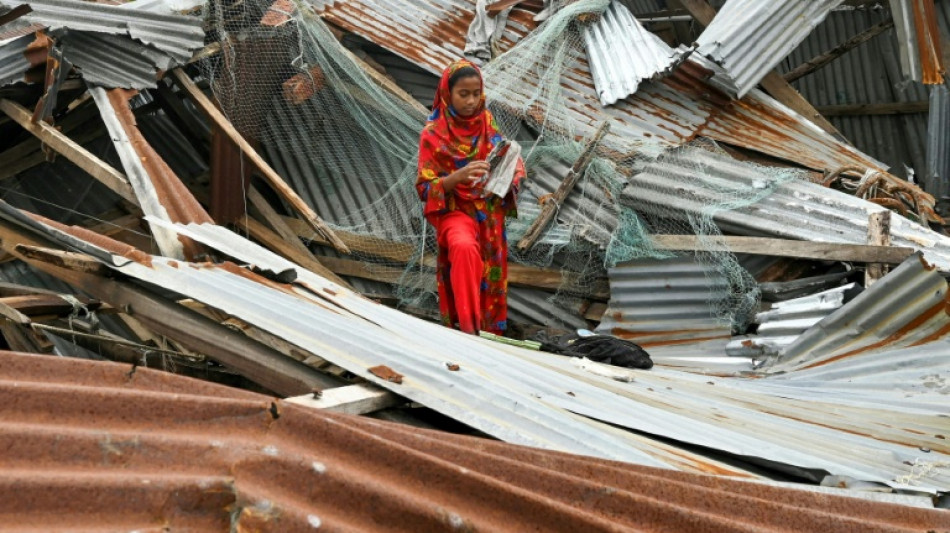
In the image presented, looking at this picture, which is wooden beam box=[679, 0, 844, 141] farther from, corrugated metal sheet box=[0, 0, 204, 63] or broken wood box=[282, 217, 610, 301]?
corrugated metal sheet box=[0, 0, 204, 63]

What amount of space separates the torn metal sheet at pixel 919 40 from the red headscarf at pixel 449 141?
10.3 ft

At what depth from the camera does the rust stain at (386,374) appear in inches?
152

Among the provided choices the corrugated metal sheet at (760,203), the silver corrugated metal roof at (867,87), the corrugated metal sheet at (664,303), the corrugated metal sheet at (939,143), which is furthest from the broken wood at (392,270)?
the silver corrugated metal roof at (867,87)

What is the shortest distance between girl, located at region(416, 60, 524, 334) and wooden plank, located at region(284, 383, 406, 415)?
2.81 meters

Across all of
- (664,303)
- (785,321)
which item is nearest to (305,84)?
(664,303)

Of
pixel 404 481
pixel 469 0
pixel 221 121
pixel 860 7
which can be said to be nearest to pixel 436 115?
pixel 221 121

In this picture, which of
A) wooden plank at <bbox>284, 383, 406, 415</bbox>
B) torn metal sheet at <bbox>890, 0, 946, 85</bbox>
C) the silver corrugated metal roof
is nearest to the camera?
wooden plank at <bbox>284, 383, 406, 415</bbox>

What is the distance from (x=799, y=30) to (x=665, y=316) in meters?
2.35

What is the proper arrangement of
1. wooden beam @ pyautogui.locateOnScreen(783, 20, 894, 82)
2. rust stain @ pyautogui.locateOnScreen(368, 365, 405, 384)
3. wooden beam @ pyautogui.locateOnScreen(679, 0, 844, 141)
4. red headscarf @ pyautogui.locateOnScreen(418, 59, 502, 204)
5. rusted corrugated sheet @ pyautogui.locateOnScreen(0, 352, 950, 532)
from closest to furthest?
rusted corrugated sheet @ pyautogui.locateOnScreen(0, 352, 950, 532) < rust stain @ pyautogui.locateOnScreen(368, 365, 405, 384) < red headscarf @ pyautogui.locateOnScreen(418, 59, 502, 204) < wooden beam @ pyautogui.locateOnScreen(679, 0, 844, 141) < wooden beam @ pyautogui.locateOnScreen(783, 20, 894, 82)

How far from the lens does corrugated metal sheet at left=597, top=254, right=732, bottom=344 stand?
24.1 ft

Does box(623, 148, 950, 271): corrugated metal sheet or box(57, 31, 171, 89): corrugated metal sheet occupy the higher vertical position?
box(623, 148, 950, 271): corrugated metal sheet

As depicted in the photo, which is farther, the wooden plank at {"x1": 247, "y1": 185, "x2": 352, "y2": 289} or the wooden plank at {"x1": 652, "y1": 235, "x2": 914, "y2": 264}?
the wooden plank at {"x1": 247, "y1": 185, "x2": 352, "y2": 289}

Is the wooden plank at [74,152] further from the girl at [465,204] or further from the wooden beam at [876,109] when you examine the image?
the wooden beam at [876,109]

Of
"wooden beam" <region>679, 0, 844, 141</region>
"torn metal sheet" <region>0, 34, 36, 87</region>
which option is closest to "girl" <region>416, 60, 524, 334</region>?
"torn metal sheet" <region>0, 34, 36, 87</region>
